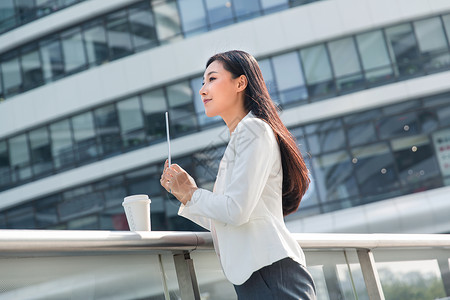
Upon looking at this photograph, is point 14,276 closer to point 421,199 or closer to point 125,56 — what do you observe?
point 421,199

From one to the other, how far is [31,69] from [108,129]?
13.6 feet

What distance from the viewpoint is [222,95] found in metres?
2.51

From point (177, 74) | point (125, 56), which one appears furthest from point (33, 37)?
point (177, 74)

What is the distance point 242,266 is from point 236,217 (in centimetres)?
19

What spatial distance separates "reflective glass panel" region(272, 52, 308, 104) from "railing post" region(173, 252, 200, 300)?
54.2ft

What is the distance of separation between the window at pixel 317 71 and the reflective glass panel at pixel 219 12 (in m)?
2.76

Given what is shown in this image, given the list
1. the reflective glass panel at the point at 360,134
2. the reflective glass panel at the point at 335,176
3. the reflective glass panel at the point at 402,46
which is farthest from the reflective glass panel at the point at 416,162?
the reflective glass panel at the point at 402,46

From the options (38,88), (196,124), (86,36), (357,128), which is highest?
(86,36)

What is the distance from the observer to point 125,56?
2044 centimetres

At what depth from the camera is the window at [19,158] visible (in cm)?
2153

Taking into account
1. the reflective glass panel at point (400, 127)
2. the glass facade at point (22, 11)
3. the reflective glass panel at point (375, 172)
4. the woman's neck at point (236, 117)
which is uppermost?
the glass facade at point (22, 11)

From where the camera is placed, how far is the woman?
2.08 m

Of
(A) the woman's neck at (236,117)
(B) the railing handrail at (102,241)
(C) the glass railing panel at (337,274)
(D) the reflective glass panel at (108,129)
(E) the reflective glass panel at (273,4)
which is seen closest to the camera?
(B) the railing handrail at (102,241)

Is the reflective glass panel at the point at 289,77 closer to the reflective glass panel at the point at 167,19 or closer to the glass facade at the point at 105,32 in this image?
the glass facade at the point at 105,32
